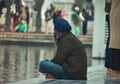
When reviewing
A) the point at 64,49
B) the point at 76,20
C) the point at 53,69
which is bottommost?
the point at 76,20

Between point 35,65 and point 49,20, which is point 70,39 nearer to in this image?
point 35,65

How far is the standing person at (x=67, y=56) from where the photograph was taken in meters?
9.45

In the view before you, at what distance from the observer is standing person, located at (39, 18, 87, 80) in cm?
945

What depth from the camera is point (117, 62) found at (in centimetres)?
1038

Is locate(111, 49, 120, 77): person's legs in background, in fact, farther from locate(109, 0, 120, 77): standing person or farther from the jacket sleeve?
the jacket sleeve

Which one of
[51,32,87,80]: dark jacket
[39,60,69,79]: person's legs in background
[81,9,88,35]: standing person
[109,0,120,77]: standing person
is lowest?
[81,9,88,35]: standing person

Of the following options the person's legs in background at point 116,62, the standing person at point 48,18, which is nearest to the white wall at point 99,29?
the person's legs in background at point 116,62

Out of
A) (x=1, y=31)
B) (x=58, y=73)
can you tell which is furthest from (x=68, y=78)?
(x=1, y=31)

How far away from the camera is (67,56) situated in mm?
9500

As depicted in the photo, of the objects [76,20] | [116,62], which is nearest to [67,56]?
[116,62]

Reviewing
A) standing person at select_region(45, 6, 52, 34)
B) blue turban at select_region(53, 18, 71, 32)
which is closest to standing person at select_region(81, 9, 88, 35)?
standing person at select_region(45, 6, 52, 34)

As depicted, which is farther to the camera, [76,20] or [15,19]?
[76,20]

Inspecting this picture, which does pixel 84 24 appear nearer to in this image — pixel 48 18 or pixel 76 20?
pixel 76 20

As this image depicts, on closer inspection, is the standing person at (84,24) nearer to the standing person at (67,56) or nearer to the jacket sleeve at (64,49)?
the standing person at (67,56)
